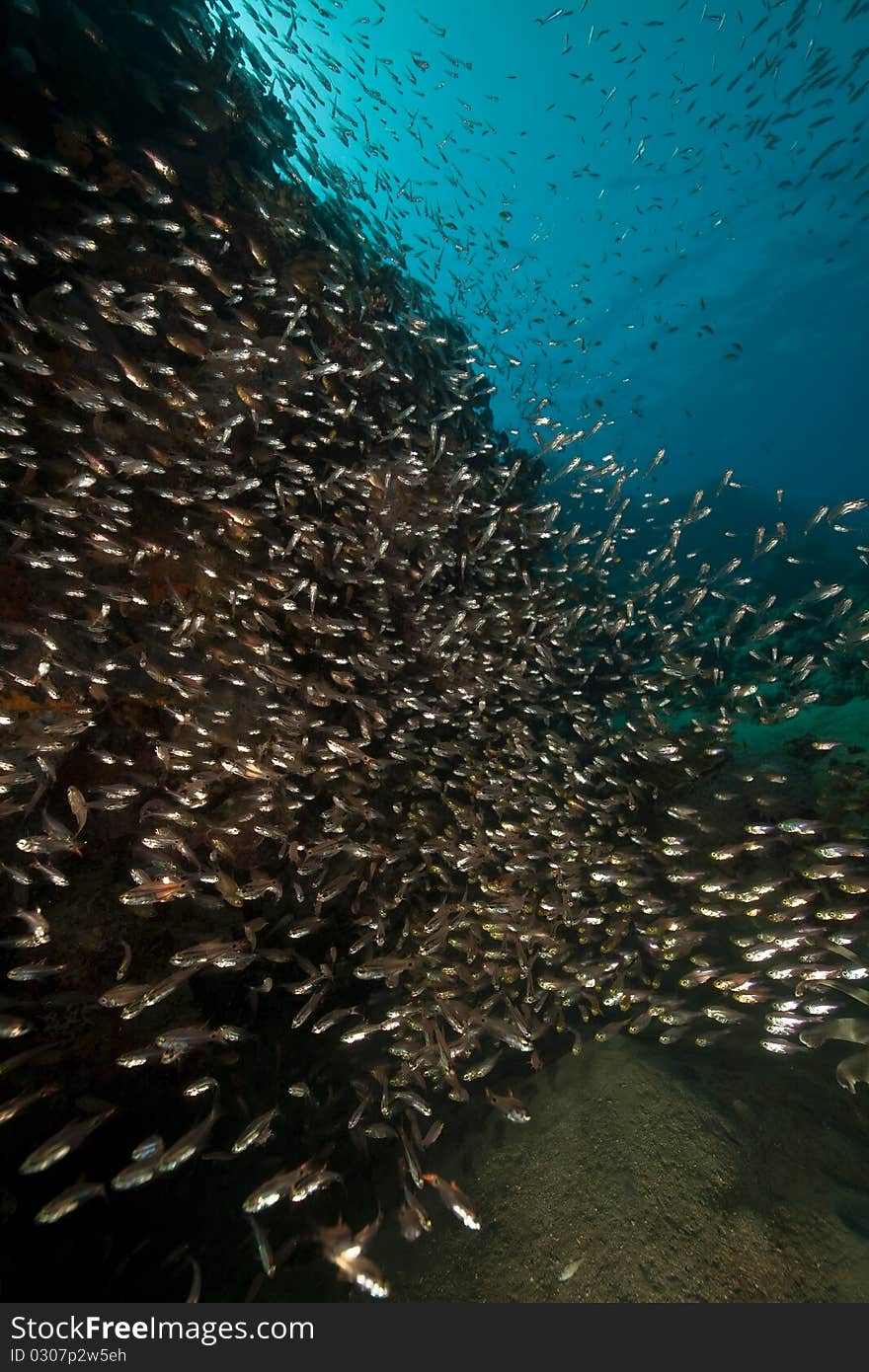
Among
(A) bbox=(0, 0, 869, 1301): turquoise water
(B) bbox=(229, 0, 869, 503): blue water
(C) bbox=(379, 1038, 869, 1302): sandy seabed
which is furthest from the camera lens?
(B) bbox=(229, 0, 869, 503): blue water

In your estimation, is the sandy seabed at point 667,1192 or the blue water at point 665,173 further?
the blue water at point 665,173

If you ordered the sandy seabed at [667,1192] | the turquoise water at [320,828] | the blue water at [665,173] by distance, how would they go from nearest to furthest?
1. the sandy seabed at [667,1192]
2. the turquoise water at [320,828]
3. the blue water at [665,173]

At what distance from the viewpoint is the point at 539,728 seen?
10867 millimetres

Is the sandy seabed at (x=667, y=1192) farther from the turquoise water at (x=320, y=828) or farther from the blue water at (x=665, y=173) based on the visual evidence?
the blue water at (x=665, y=173)

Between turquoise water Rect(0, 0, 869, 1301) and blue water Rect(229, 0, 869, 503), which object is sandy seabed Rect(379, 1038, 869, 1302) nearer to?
turquoise water Rect(0, 0, 869, 1301)

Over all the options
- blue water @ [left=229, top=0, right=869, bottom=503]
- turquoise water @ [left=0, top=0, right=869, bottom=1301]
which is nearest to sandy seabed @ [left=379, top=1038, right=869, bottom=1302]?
turquoise water @ [left=0, top=0, right=869, bottom=1301]

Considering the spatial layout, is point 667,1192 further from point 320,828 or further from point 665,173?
point 665,173

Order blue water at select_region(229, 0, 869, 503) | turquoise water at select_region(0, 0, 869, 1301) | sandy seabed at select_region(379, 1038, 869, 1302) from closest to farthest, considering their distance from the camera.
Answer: sandy seabed at select_region(379, 1038, 869, 1302), turquoise water at select_region(0, 0, 869, 1301), blue water at select_region(229, 0, 869, 503)

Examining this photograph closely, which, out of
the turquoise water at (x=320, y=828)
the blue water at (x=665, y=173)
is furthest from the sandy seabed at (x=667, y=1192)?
the blue water at (x=665, y=173)

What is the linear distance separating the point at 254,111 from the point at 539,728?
450 inches

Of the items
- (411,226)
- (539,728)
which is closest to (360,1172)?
(539,728)

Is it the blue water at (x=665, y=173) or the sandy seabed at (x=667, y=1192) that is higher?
the blue water at (x=665, y=173)

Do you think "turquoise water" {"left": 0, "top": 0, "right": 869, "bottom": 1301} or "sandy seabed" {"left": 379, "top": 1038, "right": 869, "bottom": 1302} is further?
"turquoise water" {"left": 0, "top": 0, "right": 869, "bottom": 1301}

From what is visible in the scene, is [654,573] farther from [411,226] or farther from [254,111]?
[411,226]
